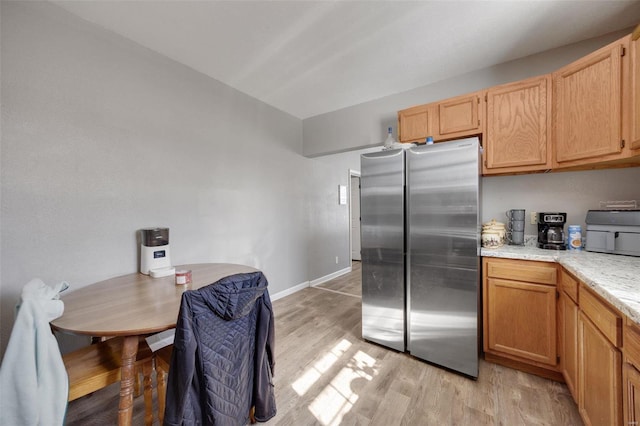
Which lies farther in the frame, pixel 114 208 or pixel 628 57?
pixel 114 208

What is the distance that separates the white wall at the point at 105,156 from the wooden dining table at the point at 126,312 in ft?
1.43

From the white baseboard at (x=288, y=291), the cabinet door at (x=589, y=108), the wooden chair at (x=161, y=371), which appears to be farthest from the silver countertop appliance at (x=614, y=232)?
the white baseboard at (x=288, y=291)

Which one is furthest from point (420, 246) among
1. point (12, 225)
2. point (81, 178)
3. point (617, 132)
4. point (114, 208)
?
point (12, 225)

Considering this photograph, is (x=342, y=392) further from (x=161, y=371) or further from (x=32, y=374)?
(x=32, y=374)

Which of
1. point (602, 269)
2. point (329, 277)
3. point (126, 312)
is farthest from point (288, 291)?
point (602, 269)

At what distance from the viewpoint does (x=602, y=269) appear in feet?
4.50

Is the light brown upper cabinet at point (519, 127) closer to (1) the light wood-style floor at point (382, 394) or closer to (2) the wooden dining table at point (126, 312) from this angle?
(1) the light wood-style floor at point (382, 394)

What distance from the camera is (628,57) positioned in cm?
149

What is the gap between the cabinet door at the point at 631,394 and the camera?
0.85 m

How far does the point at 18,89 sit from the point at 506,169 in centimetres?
370

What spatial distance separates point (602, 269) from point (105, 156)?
3493 mm

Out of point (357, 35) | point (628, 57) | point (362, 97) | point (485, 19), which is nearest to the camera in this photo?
point (628, 57)

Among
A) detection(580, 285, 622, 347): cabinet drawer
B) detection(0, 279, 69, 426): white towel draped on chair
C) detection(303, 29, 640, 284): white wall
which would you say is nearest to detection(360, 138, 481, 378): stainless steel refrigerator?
detection(580, 285, 622, 347): cabinet drawer

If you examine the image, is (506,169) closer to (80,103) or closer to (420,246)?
(420,246)
